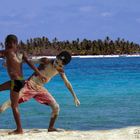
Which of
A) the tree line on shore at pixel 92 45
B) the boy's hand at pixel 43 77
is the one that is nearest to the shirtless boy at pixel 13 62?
the boy's hand at pixel 43 77

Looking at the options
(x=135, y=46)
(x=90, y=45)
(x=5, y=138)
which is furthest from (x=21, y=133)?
(x=135, y=46)

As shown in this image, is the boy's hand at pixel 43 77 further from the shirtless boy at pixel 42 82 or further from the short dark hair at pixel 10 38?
the short dark hair at pixel 10 38

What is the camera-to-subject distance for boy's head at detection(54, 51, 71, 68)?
832 cm

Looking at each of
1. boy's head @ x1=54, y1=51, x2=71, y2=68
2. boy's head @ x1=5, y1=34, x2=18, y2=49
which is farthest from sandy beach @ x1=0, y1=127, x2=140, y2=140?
boy's head @ x1=5, y1=34, x2=18, y2=49

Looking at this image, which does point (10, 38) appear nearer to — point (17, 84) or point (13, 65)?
point (13, 65)

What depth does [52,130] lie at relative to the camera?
8.50 meters

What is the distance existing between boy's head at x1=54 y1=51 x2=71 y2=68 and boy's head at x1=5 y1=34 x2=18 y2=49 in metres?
0.78

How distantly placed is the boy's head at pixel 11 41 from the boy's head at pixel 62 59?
2.55 feet

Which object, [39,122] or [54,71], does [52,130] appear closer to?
[54,71]

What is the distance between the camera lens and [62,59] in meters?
8.37

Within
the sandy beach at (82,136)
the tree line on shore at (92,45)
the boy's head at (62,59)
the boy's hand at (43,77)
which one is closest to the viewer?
the sandy beach at (82,136)

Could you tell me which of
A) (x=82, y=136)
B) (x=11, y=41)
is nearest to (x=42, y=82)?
(x=11, y=41)

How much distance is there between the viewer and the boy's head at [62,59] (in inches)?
328

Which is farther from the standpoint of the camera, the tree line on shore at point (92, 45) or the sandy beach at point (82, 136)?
the tree line on shore at point (92, 45)
